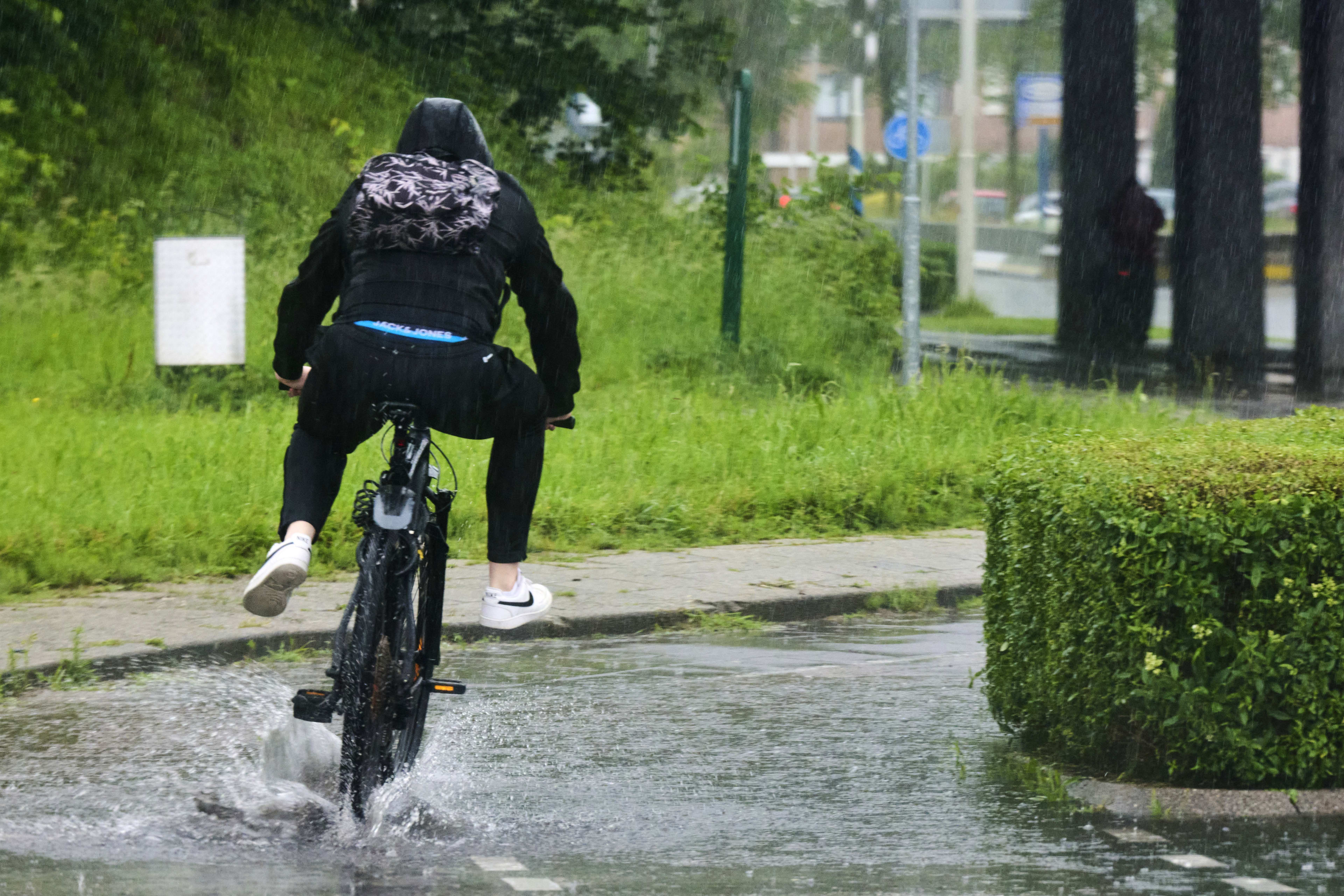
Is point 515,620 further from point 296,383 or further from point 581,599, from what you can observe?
point 581,599

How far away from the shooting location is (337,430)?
187 inches

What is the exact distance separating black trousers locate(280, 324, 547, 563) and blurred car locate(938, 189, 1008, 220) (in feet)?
53.1

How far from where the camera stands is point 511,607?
508 cm

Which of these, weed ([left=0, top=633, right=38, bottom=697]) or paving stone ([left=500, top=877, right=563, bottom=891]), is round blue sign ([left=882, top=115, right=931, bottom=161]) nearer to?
weed ([left=0, top=633, right=38, bottom=697])

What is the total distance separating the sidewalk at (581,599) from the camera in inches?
275

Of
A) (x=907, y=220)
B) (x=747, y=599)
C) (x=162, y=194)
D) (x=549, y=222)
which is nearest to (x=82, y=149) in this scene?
(x=162, y=194)

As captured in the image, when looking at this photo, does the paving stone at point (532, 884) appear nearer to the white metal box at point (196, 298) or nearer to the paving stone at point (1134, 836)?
the paving stone at point (1134, 836)

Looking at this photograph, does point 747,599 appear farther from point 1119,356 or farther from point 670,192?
point 670,192

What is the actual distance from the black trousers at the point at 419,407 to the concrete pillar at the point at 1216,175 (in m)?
14.6

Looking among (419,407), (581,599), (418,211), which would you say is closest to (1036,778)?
(419,407)

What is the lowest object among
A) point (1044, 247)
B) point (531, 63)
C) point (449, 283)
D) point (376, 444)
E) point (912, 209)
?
point (376, 444)

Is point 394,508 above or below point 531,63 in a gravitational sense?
below

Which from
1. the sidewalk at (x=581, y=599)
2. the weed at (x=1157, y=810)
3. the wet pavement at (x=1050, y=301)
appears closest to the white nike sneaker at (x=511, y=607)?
the weed at (x=1157, y=810)

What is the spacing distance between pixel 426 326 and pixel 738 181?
36.8 feet
